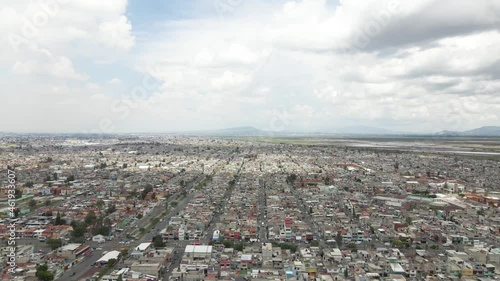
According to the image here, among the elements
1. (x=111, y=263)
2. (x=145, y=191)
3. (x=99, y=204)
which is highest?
(x=145, y=191)

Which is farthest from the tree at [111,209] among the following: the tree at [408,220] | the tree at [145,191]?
the tree at [408,220]

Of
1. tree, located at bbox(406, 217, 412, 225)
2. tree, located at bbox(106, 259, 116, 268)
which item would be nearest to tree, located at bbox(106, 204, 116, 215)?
tree, located at bbox(106, 259, 116, 268)

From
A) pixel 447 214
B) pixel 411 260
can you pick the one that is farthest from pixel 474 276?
pixel 447 214

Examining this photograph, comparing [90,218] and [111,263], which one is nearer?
[111,263]

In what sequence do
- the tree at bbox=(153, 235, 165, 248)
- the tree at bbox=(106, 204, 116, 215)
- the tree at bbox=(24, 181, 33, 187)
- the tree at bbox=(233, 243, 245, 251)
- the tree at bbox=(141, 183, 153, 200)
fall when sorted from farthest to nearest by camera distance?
the tree at bbox=(24, 181, 33, 187) → the tree at bbox=(141, 183, 153, 200) → the tree at bbox=(106, 204, 116, 215) → the tree at bbox=(153, 235, 165, 248) → the tree at bbox=(233, 243, 245, 251)

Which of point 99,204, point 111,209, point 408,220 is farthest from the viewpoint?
point 99,204

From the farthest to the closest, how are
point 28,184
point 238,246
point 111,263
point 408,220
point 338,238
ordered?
1. point 28,184
2. point 408,220
3. point 338,238
4. point 238,246
5. point 111,263

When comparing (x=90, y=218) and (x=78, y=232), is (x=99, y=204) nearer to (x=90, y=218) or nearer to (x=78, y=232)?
(x=90, y=218)

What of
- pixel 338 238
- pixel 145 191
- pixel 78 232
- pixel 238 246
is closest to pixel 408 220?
pixel 338 238

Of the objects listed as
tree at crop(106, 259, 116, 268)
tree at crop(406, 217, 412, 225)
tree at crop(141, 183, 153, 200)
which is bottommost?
tree at crop(106, 259, 116, 268)

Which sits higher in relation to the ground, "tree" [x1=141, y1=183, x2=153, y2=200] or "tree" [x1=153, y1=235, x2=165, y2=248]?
"tree" [x1=141, y1=183, x2=153, y2=200]

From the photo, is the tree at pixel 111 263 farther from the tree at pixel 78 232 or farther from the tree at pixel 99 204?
the tree at pixel 99 204

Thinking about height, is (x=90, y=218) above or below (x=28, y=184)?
below

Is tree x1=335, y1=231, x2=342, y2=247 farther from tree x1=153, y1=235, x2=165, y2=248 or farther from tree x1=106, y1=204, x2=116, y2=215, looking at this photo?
tree x1=106, y1=204, x2=116, y2=215
